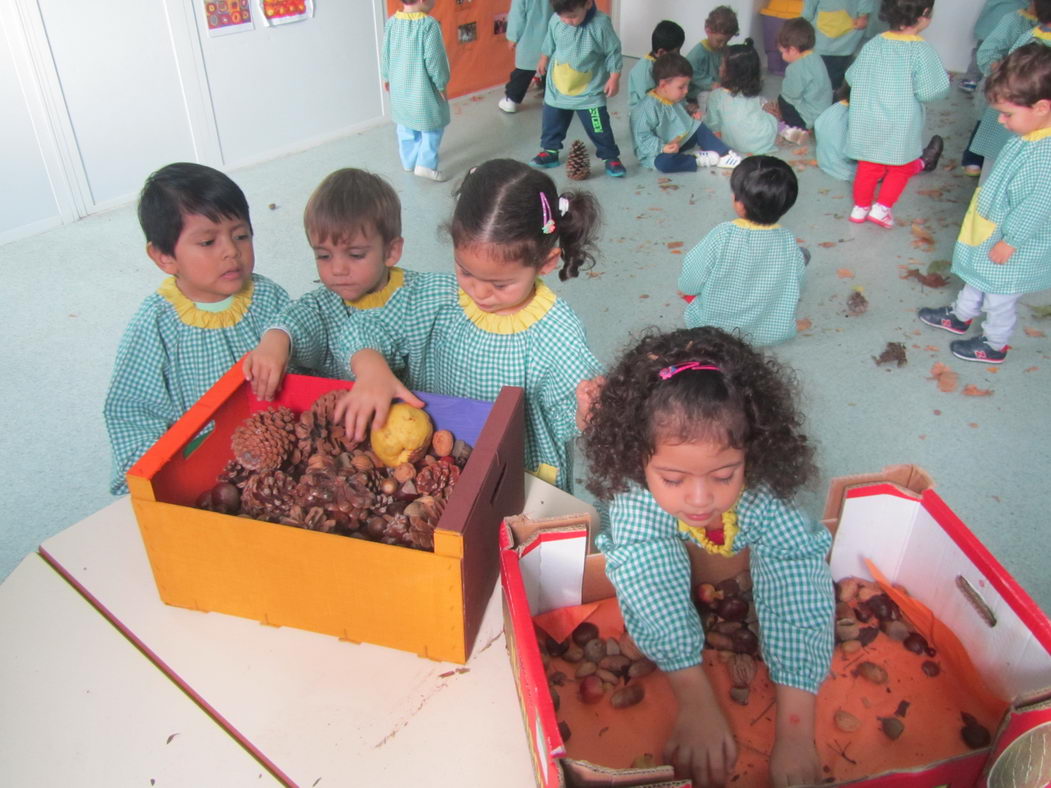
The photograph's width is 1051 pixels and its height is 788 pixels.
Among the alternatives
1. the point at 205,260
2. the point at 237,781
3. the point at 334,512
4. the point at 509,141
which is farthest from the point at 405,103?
the point at 237,781

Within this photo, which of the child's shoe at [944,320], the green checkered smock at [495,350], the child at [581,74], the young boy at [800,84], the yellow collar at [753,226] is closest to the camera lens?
the green checkered smock at [495,350]

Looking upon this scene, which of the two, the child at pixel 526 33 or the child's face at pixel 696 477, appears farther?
the child at pixel 526 33

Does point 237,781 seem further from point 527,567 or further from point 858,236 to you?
point 858,236

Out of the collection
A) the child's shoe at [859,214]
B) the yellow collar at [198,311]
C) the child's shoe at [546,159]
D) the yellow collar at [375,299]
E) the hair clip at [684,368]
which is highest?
the hair clip at [684,368]

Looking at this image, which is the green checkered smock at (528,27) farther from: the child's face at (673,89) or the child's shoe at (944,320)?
the child's shoe at (944,320)

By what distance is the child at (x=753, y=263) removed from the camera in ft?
10.0

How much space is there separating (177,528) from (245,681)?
230mm

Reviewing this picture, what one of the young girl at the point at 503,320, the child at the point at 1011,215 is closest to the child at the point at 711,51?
the child at the point at 1011,215

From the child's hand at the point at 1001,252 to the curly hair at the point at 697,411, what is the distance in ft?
7.08

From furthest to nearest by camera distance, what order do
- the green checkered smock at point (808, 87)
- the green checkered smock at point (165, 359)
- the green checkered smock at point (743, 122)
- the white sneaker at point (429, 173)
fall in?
the green checkered smock at point (808, 87), the green checkered smock at point (743, 122), the white sneaker at point (429, 173), the green checkered smock at point (165, 359)

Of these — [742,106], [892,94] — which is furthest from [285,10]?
[892,94]

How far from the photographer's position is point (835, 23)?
19.5 ft

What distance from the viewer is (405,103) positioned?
460 cm

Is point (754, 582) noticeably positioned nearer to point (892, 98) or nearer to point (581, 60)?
point (892, 98)
